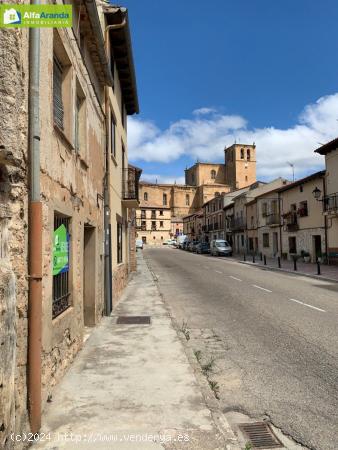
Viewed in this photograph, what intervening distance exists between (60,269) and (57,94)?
249cm

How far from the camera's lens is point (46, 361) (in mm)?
4359

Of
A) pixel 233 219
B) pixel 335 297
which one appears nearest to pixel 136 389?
pixel 335 297

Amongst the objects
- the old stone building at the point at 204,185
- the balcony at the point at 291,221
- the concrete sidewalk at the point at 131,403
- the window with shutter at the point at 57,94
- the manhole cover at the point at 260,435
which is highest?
the old stone building at the point at 204,185

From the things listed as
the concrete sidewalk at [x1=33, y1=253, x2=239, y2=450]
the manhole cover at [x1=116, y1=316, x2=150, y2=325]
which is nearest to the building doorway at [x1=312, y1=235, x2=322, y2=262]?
the manhole cover at [x1=116, y1=316, x2=150, y2=325]

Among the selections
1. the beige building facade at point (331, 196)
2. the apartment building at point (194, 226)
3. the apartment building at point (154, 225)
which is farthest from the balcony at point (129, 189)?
the apartment building at point (154, 225)

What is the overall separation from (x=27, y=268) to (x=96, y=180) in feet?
17.2

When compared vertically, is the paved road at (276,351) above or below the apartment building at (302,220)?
below

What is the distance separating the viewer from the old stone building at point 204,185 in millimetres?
93688

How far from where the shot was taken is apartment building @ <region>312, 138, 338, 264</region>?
81.7 feet

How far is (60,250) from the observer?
5324mm

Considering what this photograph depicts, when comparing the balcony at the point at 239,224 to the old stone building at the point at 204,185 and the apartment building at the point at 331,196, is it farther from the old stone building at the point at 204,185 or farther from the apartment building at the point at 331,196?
the old stone building at the point at 204,185

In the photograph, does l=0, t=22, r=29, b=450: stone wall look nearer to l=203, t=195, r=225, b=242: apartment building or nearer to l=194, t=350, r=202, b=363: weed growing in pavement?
l=194, t=350, r=202, b=363: weed growing in pavement

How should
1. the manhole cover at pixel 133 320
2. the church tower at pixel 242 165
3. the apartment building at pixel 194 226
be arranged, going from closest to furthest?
the manhole cover at pixel 133 320
the apartment building at pixel 194 226
the church tower at pixel 242 165

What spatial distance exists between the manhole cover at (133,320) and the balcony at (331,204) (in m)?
19.0
